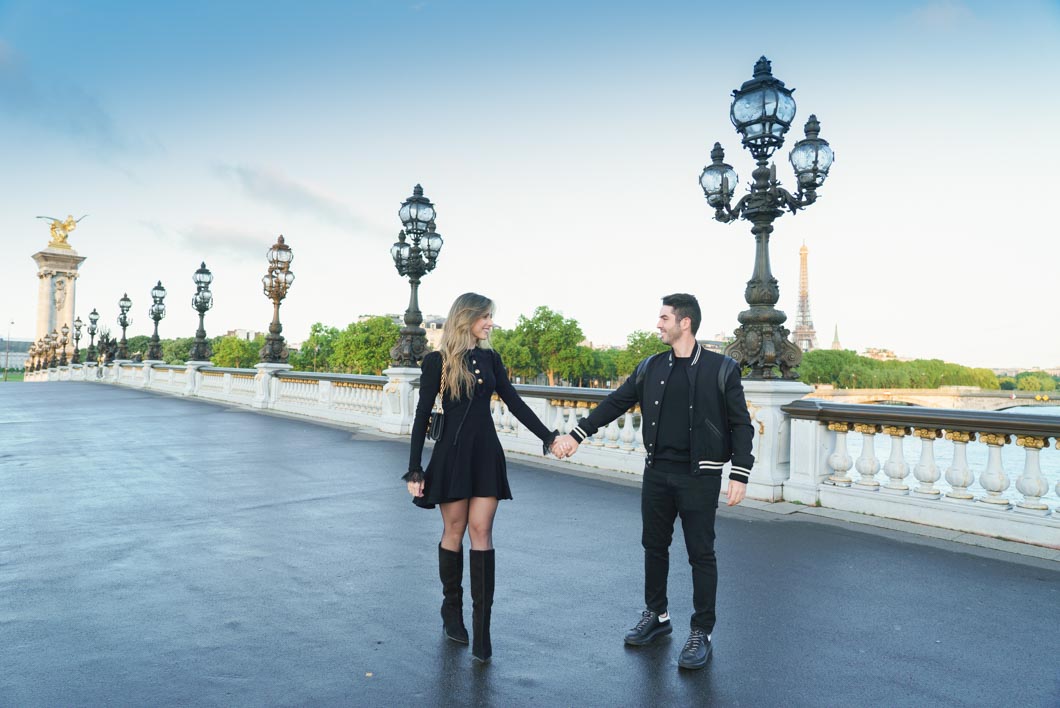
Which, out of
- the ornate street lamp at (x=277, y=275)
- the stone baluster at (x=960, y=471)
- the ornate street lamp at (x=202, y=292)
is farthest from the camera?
the ornate street lamp at (x=202, y=292)

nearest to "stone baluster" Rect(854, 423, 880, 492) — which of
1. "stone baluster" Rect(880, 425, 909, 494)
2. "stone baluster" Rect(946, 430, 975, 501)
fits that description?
"stone baluster" Rect(880, 425, 909, 494)

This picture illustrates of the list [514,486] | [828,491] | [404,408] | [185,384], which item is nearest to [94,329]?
[185,384]

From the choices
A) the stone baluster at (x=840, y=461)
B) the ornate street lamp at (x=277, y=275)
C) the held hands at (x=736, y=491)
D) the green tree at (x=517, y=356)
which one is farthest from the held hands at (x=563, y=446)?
the green tree at (x=517, y=356)

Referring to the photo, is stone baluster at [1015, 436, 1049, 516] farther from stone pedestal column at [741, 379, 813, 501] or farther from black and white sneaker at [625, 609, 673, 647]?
black and white sneaker at [625, 609, 673, 647]

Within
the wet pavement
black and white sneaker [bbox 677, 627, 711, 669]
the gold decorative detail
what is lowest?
the wet pavement

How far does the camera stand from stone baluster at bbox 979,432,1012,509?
21.1 feet

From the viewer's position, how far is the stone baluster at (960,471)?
6703 millimetres

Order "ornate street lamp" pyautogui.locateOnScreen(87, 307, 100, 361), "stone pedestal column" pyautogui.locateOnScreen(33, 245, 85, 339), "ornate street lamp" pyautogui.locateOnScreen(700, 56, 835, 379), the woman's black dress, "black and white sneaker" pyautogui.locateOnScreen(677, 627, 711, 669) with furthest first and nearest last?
"stone pedestal column" pyautogui.locateOnScreen(33, 245, 85, 339) → "ornate street lamp" pyautogui.locateOnScreen(87, 307, 100, 361) → "ornate street lamp" pyautogui.locateOnScreen(700, 56, 835, 379) → the woman's black dress → "black and white sneaker" pyautogui.locateOnScreen(677, 627, 711, 669)

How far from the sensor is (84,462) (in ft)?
34.4

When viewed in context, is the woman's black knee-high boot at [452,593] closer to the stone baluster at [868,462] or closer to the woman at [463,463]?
the woman at [463,463]

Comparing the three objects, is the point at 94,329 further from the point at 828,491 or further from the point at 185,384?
the point at 828,491

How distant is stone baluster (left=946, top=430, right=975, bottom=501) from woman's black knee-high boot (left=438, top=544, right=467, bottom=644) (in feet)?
17.3

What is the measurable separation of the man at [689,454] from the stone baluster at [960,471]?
13.3ft

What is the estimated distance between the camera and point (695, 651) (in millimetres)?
3721
